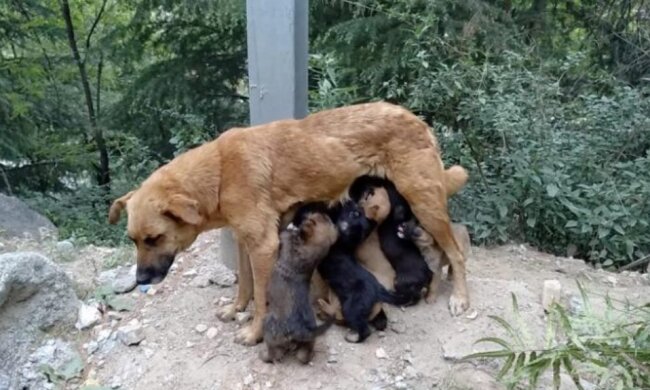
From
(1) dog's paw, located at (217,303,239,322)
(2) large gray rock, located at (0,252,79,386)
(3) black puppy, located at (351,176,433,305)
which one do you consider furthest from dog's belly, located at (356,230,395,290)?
(2) large gray rock, located at (0,252,79,386)

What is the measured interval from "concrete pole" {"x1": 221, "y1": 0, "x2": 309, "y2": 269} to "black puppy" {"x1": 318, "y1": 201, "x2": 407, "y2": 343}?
2.49 ft

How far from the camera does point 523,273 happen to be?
16.7 feet

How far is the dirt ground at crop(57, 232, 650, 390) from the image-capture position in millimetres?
3854

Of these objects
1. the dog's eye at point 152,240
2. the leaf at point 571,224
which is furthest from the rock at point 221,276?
the leaf at point 571,224

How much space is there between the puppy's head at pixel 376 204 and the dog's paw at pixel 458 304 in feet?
2.10

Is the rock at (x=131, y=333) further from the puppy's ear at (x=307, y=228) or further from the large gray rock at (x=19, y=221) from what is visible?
the large gray rock at (x=19, y=221)

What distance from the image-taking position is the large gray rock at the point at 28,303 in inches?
161

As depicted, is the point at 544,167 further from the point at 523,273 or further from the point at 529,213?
the point at 523,273

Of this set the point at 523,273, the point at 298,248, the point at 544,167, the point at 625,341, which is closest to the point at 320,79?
the point at 544,167

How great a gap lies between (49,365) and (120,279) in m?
0.78

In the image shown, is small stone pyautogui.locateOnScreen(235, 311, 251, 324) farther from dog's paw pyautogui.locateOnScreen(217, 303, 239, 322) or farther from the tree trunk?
the tree trunk

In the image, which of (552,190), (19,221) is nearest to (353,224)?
(552,190)

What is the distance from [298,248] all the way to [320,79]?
354 cm

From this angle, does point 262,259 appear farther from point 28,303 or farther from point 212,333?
point 28,303
